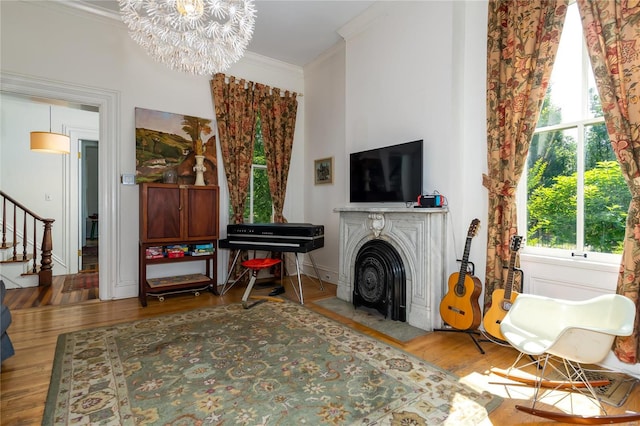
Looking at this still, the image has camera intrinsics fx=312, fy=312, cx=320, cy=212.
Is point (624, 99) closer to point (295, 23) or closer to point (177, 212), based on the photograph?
point (295, 23)

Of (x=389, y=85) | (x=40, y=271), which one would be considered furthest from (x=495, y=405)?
(x=40, y=271)

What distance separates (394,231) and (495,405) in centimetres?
170

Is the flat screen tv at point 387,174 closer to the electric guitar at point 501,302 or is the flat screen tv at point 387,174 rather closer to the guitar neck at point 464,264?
the guitar neck at point 464,264

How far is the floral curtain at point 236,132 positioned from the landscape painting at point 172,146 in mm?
186

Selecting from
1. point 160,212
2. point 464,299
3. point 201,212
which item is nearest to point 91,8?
point 160,212

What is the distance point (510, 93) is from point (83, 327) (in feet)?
14.5

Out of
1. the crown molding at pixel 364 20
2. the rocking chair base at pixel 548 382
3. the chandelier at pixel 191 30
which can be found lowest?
the rocking chair base at pixel 548 382

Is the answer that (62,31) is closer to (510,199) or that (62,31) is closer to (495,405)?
(510,199)

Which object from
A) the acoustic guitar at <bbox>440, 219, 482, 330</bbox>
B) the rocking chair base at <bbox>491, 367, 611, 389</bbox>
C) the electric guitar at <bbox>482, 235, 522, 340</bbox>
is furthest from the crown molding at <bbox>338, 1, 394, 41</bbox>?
the rocking chair base at <bbox>491, 367, 611, 389</bbox>

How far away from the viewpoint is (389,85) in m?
3.59

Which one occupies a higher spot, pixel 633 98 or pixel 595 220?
pixel 633 98

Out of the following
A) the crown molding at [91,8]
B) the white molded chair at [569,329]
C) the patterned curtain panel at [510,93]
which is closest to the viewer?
the white molded chair at [569,329]

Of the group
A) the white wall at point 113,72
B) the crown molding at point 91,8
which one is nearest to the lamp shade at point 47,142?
the white wall at point 113,72

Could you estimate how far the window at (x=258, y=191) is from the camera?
4918 millimetres
